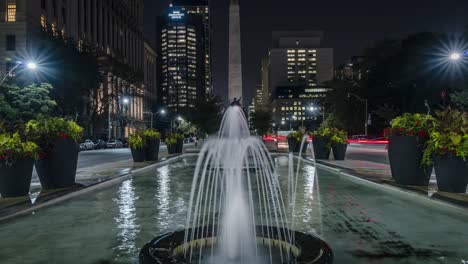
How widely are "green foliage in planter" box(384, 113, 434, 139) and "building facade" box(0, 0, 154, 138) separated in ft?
160

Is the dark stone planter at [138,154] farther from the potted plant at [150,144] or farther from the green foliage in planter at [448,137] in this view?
the green foliage in planter at [448,137]

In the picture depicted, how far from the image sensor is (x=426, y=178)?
1346 cm

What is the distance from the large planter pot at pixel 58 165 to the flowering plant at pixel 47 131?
0.51 feet

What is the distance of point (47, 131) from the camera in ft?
41.0

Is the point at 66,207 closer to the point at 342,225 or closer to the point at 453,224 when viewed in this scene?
the point at 342,225

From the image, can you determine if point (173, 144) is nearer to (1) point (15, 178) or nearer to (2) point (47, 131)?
(2) point (47, 131)

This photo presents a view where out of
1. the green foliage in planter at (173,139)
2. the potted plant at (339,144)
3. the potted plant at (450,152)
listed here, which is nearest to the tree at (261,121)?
the green foliage in planter at (173,139)

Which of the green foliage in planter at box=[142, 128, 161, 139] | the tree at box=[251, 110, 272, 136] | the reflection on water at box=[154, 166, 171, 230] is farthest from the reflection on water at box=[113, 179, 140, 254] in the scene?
→ the tree at box=[251, 110, 272, 136]

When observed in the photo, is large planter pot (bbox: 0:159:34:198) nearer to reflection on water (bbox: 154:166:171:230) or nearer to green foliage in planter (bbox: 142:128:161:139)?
reflection on water (bbox: 154:166:171:230)

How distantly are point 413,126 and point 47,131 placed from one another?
11320 millimetres

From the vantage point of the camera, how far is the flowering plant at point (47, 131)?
12.2m

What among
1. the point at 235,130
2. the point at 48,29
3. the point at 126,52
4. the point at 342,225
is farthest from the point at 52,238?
the point at 126,52

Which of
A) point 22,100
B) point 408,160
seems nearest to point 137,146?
point 408,160

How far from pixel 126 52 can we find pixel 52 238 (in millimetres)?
A: 107527
